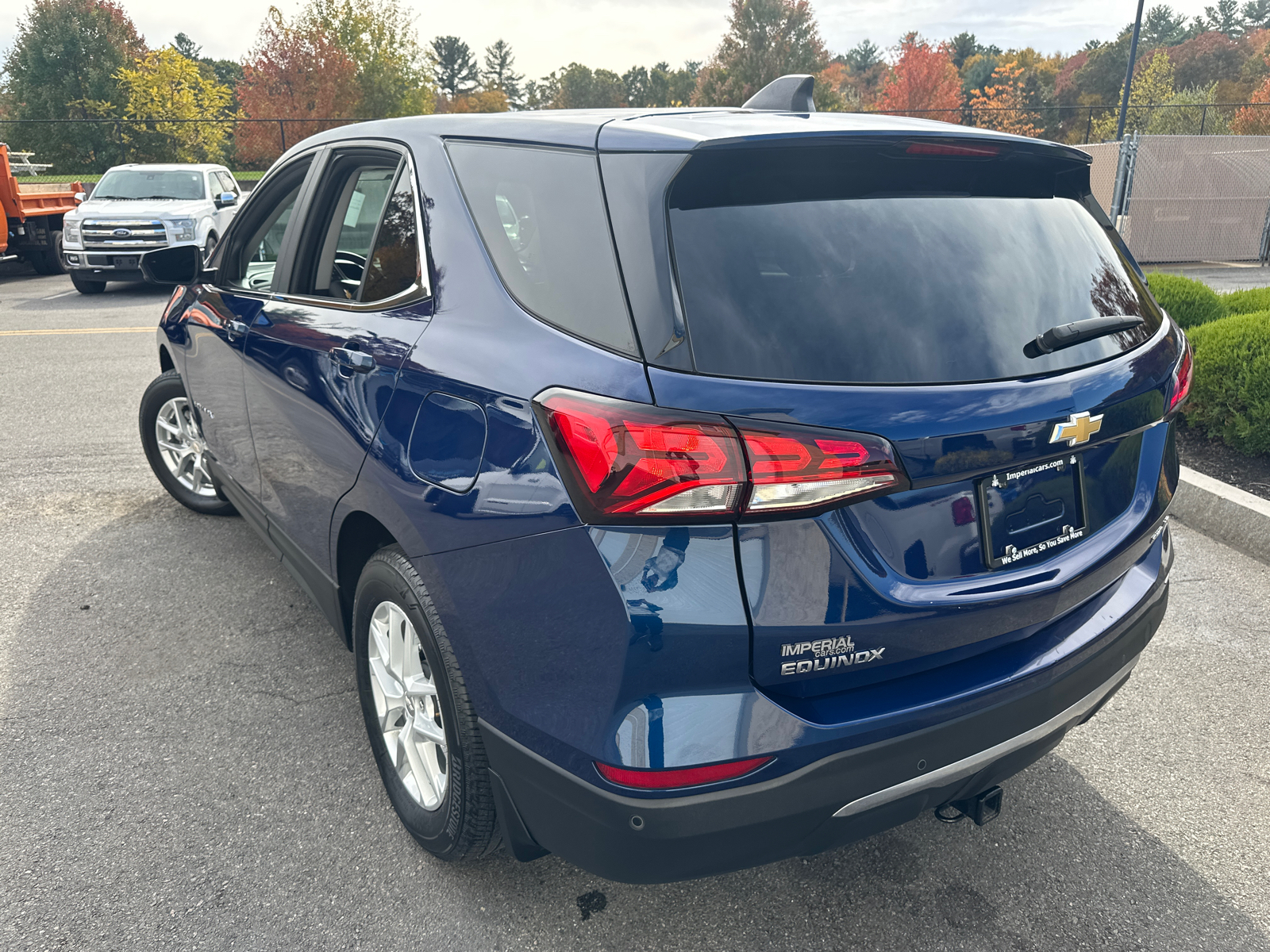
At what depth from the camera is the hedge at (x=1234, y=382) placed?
5102mm

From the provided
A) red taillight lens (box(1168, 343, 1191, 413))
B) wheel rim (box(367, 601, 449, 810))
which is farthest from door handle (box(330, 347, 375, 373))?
red taillight lens (box(1168, 343, 1191, 413))

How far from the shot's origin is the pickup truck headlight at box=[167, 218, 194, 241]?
14078 millimetres

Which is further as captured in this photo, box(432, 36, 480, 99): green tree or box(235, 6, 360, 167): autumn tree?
box(432, 36, 480, 99): green tree

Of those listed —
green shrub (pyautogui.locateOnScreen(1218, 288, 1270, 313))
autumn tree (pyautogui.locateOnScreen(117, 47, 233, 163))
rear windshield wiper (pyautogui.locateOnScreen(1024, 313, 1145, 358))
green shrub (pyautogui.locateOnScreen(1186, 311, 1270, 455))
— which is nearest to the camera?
rear windshield wiper (pyautogui.locateOnScreen(1024, 313, 1145, 358))

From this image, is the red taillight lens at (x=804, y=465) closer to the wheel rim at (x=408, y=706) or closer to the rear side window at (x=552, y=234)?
the rear side window at (x=552, y=234)

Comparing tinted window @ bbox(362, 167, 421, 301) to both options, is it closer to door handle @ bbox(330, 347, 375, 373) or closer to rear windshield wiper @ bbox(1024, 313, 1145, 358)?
door handle @ bbox(330, 347, 375, 373)

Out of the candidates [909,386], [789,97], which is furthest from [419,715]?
[789,97]

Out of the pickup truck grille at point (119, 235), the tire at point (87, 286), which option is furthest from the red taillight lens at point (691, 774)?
the tire at point (87, 286)

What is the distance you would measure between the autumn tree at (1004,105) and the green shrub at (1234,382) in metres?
41.6

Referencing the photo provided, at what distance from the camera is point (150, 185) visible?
15.2m

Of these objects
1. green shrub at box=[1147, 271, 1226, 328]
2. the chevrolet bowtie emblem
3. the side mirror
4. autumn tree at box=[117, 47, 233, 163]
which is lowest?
green shrub at box=[1147, 271, 1226, 328]

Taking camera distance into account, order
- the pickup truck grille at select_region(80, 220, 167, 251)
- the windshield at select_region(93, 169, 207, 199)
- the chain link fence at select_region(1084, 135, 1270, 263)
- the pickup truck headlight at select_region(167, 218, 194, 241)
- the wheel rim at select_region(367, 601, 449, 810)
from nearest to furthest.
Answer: the wheel rim at select_region(367, 601, 449, 810)
the pickup truck grille at select_region(80, 220, 167, 251)
the pickup truck headlight at select_region(167, 218, 194, 241)
the windshield at select_region(93, 169, 207, 199)
the chain link fence at select_region(1084, 135, 1270, 263)

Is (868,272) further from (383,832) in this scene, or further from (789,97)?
(383,832)

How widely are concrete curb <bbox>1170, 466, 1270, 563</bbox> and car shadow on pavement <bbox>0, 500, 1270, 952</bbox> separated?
226cm
